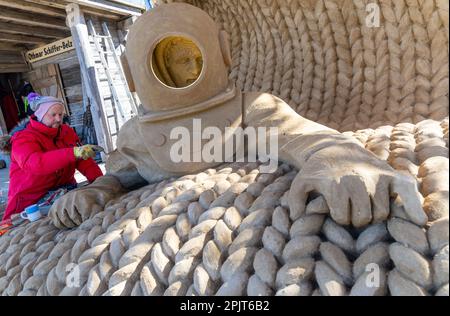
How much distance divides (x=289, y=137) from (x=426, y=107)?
83 centimetres

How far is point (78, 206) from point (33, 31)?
11.5 ft

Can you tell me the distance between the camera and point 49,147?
74.4 inches

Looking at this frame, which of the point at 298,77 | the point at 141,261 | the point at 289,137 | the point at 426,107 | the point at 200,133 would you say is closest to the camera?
the point at 141,261

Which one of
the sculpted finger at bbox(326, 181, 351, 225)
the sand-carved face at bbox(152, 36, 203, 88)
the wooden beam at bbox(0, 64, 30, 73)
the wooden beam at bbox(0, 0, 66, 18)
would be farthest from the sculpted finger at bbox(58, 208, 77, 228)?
the wooden beam at bbox(0, 64, 30, 73)

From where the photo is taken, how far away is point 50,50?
14.8ft

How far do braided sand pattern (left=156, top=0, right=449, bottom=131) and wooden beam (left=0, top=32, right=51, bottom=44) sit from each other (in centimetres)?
281

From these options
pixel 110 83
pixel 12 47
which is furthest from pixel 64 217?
pixel 12 47

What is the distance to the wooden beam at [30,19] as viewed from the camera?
3309 millimetres

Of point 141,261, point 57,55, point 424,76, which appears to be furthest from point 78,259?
point 57,55

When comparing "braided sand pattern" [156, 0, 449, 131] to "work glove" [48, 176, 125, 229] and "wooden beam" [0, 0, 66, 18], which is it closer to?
"work glove" [48, 176, 125, 229]

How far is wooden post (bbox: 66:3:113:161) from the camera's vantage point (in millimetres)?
3700

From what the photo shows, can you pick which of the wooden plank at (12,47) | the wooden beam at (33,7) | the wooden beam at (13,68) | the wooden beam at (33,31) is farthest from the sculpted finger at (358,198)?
the wooden beam at (13,68)

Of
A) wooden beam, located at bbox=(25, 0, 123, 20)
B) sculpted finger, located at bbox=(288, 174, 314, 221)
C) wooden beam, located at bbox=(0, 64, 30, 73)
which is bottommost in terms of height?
sculpted finger, located at bbox=(288, 174, 314, 221)
